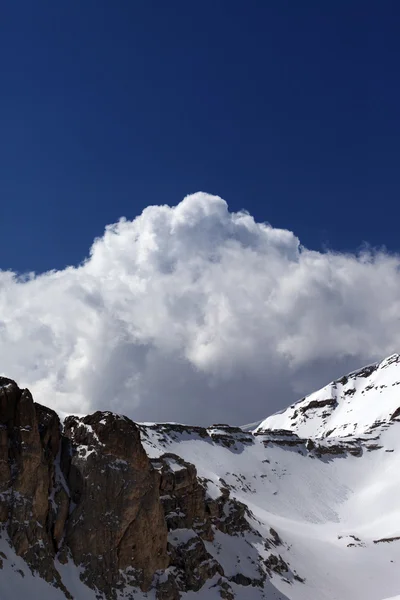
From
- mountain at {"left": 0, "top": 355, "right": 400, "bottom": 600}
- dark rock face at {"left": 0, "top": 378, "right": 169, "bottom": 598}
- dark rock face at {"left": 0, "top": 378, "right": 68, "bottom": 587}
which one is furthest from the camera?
dark rock face at {"left": 0, "top": 378, "right": 169, "bottom": 598}

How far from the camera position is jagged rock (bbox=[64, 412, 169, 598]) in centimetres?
7138

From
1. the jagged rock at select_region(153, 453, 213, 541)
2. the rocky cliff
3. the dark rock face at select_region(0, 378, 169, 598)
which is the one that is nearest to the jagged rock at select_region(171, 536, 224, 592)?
the rocky cliff

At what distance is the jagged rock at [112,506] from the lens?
71375mm

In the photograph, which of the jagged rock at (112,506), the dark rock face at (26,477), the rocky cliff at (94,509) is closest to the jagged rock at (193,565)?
the rocky cliff at (94,509)

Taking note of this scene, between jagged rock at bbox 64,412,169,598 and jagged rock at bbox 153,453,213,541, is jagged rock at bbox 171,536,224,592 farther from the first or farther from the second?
jagged rock at bbox 153,453,213,541

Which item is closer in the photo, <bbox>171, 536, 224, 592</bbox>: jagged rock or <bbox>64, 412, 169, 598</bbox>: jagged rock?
<bbox>64, 412, 169, 598</bbox>: jagged rock

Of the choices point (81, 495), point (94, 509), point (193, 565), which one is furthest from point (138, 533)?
point (193, 565)

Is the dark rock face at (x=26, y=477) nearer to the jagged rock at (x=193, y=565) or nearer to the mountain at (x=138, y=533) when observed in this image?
the mountain at (x=138, y=533)

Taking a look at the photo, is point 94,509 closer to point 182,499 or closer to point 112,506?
point 112,506

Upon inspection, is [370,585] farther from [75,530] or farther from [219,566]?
[75,530]

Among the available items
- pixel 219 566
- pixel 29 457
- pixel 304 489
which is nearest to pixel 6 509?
pixel 29 457

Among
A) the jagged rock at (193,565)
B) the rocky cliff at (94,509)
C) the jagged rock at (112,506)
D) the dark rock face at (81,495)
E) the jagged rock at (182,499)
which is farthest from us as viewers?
the jagged rock at (182,499)

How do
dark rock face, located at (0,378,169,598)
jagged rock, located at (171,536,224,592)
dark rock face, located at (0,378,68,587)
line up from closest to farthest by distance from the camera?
dark rock face, located at (0,378,68,587) < dark rock face, located at (0,378,169,598) < jagged rock, located at (171,536,224,592)

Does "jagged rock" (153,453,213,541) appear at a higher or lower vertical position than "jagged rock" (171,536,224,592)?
higher
